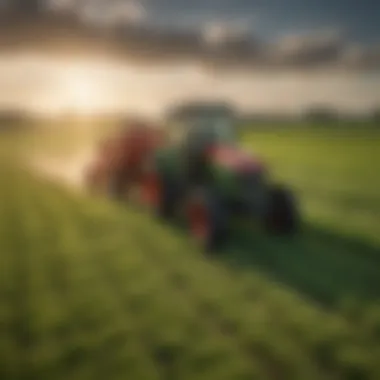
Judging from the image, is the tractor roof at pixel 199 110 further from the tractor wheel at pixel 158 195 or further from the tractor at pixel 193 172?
the tractor wheel at pixel 158 195

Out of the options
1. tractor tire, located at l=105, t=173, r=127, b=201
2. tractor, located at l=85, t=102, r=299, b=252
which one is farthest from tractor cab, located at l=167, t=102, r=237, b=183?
tractor tire, located at l=105, t=173, r=127, b=201

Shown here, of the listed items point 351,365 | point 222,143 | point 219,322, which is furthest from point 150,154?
point 351,365

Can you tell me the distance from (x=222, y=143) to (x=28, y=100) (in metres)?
0.48

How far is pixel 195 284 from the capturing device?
A: 1.41m

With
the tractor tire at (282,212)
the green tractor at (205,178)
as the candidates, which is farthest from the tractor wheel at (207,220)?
the tractor tire at (282,212)

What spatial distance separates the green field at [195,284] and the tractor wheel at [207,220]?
3cm

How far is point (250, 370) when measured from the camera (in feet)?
4.23

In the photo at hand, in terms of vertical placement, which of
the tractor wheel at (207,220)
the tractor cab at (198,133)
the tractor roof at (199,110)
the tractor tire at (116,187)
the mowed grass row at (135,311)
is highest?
A: the tractor roof at (199,110)

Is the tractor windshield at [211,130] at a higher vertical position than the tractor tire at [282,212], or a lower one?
higher

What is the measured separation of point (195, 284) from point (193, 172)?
0.27 meters

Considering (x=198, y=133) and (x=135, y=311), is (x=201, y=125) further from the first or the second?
(x=135, y=311)

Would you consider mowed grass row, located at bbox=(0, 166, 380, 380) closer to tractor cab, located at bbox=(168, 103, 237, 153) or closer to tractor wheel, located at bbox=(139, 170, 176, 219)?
tractor wheel, located at bbox=(139, 170, 176, 219)

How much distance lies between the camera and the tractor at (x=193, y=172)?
1464 millimetres

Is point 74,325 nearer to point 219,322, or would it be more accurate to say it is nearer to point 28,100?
point 219,322
